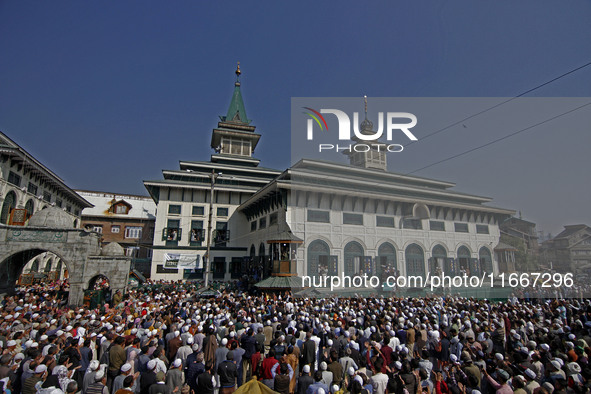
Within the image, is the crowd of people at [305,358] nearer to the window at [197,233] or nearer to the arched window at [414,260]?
the arched window at [414,260]

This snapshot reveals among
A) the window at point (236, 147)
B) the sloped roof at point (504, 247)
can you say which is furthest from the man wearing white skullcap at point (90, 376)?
the window at point (236, 147)

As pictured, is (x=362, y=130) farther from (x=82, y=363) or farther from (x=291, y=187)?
(x=82, y=363)

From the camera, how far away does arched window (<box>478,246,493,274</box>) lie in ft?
119

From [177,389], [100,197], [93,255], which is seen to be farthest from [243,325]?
[100,197]

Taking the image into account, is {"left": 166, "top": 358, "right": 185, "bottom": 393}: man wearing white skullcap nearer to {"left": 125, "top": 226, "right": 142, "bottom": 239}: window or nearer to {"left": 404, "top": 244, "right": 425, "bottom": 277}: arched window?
{"left": 404, "top": 244, "right": 425, "bottom": 277}: arched window

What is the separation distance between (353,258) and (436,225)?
11663 mm

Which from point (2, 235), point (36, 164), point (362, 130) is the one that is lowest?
point (2, 235)

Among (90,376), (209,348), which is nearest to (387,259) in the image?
(209,348)

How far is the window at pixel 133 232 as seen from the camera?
51.8m

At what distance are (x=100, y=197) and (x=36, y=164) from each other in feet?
90.2

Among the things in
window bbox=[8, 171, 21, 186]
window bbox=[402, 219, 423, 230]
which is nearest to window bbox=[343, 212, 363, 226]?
window bbox=[402, 219, 423, 230]

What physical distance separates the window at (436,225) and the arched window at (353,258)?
9626 millimetres

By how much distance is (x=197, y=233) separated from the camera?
126 feet

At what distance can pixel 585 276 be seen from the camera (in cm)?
2552
